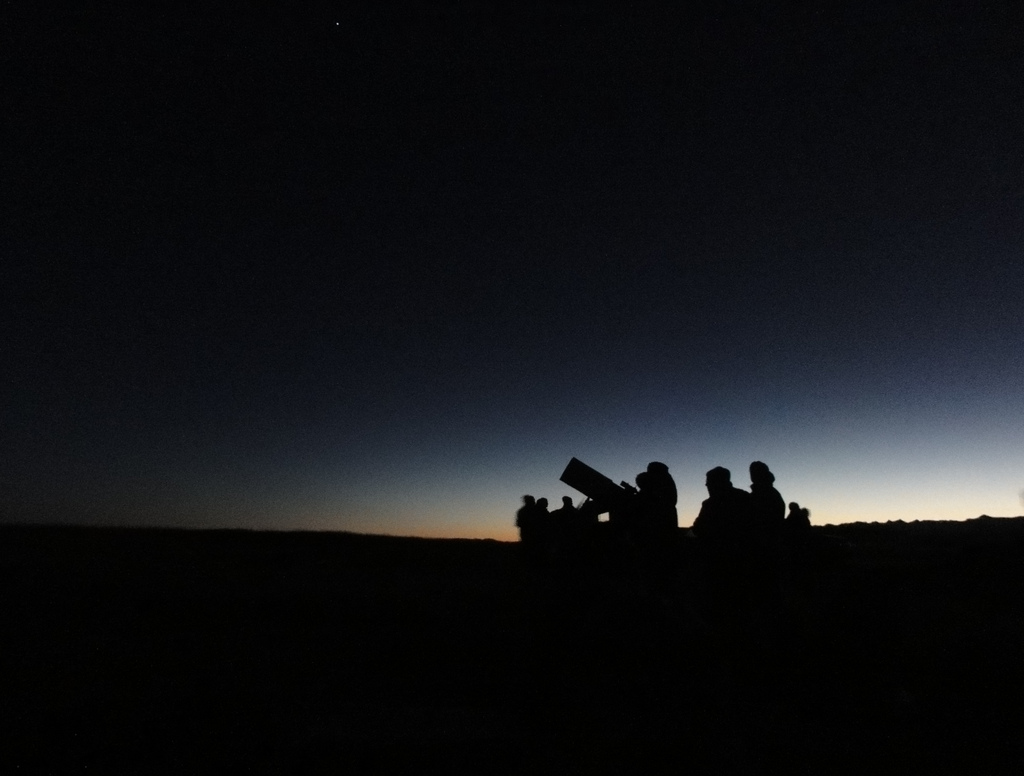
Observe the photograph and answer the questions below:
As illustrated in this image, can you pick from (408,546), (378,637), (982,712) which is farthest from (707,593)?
(408,546)

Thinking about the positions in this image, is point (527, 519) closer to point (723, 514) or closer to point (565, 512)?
point (565, 512)

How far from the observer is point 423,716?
199 inches

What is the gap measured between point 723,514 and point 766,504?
0.57 m

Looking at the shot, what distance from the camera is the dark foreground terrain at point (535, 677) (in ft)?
14.2

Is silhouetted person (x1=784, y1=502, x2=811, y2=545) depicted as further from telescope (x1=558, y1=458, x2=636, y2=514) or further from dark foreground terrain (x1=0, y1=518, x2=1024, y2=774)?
telescope (x1=558, y1=458, x2=636, y2=514)

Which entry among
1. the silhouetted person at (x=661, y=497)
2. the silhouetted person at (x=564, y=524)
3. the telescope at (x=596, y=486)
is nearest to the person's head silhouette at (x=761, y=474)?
the silhouetted person at (x=661, y=497)

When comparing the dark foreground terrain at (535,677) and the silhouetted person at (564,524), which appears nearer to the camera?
the dark foreground terrain at (535,677)

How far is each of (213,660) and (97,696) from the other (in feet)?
4.77

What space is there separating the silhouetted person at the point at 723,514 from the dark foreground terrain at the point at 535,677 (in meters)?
0.56

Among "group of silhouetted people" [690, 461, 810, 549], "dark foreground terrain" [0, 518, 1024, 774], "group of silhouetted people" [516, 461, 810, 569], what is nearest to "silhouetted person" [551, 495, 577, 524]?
"group of silhouetted people" [516, 461, 810, 569]

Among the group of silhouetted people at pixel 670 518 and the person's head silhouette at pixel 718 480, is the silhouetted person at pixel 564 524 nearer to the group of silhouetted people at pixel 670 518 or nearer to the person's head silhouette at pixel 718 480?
the group of silhouetted people at pixel 670 518

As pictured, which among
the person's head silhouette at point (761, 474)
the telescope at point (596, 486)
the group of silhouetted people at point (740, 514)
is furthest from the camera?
the telescope at point (596, 486)

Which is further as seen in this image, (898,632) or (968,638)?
(968,638)

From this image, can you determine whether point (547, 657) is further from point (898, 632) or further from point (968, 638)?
point (968, 638)
